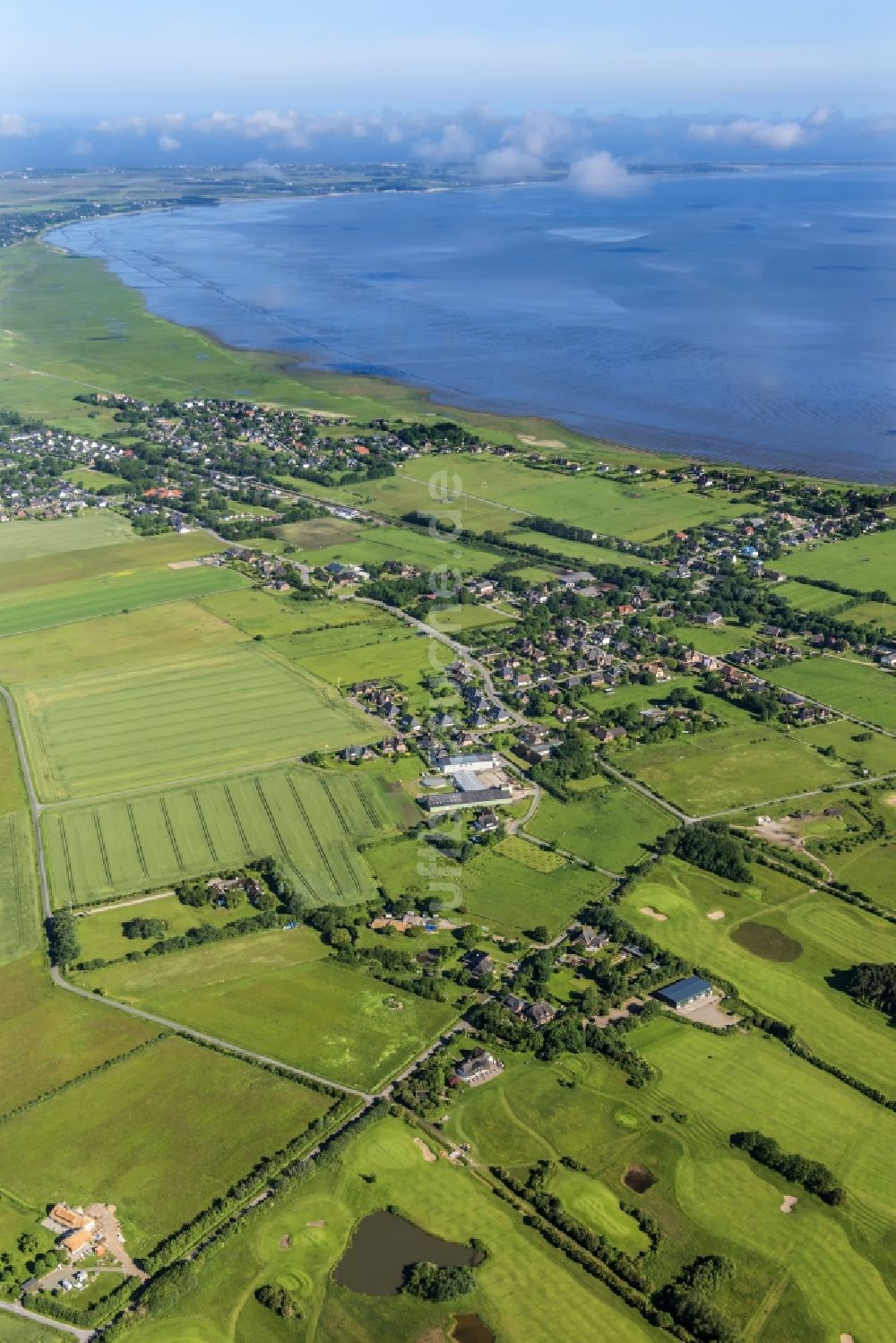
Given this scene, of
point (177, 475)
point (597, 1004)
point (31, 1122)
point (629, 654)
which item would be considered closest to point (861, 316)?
point (177, 475)

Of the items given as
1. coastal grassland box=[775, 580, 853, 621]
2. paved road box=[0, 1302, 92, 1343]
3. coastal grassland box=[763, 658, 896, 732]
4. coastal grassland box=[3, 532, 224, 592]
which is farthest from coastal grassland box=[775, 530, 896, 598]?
paved road box=[0, 1302, 92, 1343]

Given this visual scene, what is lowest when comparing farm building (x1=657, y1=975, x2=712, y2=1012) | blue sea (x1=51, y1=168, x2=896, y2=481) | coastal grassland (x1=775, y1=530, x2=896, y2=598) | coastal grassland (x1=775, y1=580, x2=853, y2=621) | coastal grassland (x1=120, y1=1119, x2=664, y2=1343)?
coastal grassland (x1=120, y1=1119, x2=664, y2=1343)

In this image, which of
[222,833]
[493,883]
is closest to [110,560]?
[222,833]

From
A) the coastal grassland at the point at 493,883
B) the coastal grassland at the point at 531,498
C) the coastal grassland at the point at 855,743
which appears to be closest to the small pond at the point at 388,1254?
the coastal grassland at the point at 493,883

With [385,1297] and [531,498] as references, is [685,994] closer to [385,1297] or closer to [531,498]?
[385,1297]

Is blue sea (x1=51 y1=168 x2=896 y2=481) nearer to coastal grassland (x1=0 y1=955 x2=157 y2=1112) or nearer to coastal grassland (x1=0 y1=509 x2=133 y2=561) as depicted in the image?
coastal grassland (x1=0 y1=509 x2=133 y2=561)

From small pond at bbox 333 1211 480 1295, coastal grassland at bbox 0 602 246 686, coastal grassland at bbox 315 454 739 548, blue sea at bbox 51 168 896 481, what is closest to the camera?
small pond at bbox 333 1211 480 1295

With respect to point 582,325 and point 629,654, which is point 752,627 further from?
point 582,325
